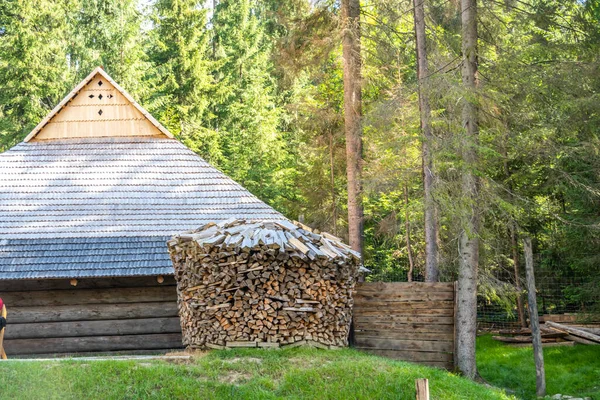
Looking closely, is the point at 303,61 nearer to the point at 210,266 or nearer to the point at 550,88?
the point at 550,88

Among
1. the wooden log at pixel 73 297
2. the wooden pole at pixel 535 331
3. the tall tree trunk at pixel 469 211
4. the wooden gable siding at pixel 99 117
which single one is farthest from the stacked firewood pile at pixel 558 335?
the wooden gable siding at pixel 99 117

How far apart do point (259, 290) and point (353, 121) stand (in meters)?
7.34

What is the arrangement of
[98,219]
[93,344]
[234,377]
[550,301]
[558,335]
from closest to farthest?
[234,377]
[93,344]
[98,219]
[558,335]
[550,301]

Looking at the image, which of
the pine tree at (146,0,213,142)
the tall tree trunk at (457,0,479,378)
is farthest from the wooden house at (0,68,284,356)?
the pine tree at (146,0,213,142)

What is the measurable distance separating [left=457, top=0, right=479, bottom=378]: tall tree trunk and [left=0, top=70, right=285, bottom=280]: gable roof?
3.86m

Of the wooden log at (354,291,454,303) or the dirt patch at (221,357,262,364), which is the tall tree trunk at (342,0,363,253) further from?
the dirt patch at (221,357,262,364)

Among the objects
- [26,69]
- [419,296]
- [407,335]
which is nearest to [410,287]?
[419,296]

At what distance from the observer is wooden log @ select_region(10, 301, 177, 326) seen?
12.3 metres

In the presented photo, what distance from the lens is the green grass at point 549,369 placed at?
12000 mm

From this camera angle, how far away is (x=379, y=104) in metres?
13.7

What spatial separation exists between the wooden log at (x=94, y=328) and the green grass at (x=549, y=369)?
6067 mm

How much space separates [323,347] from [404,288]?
189cm

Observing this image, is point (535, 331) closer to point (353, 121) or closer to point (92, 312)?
point (353, 121)

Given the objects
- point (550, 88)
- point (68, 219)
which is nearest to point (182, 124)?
point (68, 219)
